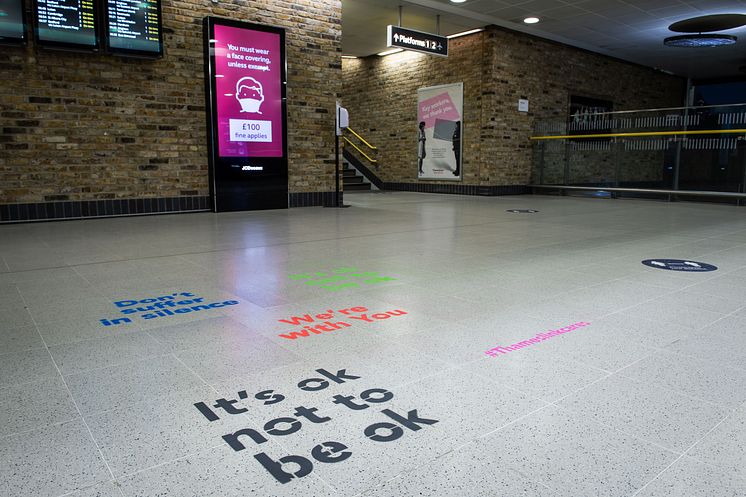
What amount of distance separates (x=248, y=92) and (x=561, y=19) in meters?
6.99

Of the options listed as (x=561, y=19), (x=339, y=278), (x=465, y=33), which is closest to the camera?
(x=339, y=278)

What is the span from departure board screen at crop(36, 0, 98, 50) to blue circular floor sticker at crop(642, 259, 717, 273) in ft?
22.9

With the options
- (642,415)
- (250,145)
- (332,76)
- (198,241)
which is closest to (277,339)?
(642,415)

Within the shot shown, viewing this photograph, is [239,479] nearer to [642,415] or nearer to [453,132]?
[642,415]

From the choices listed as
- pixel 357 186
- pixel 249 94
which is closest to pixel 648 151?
pixel 357 186

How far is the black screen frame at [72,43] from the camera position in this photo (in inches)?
258

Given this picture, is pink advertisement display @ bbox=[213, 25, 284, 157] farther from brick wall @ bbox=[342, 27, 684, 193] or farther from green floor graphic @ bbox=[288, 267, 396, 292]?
brick wall @ bbox=[342, 27, 684, 193]

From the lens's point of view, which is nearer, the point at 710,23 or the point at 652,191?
the point at 710,23

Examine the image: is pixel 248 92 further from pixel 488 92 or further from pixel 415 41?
pixel 488 92

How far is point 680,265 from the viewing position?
4148 millimetres

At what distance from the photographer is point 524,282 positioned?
3.57 meters

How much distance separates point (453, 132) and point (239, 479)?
12.2m

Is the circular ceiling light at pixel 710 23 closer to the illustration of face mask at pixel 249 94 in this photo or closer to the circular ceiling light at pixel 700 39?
the circular ceiling light at pixel 700 39

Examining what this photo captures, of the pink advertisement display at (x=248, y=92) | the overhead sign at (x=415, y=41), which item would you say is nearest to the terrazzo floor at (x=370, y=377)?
the pink advertisement display at (x=248, y=92)
